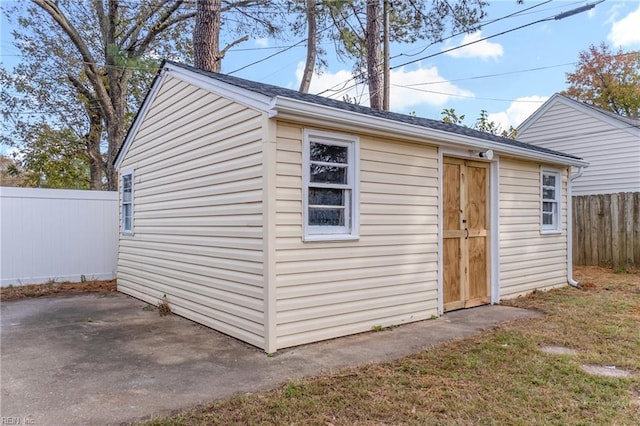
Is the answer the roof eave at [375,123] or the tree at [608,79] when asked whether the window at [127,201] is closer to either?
the roof eave at [375,123]

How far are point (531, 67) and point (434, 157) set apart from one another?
11.5 meters

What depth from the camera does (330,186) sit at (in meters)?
4.68

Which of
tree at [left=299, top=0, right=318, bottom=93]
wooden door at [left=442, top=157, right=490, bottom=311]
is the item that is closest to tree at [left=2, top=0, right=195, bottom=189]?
tree at [left=299, top=0, right=318, bottom=93]

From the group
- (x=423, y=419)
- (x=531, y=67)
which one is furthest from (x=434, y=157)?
(x=531, y=67)

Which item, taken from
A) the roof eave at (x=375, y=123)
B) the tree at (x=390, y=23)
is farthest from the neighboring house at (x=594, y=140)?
the roof eave at (x=375, y=123)

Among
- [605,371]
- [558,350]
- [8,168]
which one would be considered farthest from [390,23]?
[8,168]

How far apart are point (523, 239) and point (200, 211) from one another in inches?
209

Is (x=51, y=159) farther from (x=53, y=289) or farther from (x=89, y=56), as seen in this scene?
(x=53, y=289)

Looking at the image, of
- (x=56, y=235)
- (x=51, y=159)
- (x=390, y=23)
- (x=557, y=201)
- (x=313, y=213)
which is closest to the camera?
(x=313, y=213)

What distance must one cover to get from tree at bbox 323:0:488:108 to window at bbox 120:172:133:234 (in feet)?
23.7

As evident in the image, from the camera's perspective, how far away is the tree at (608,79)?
67.9ft

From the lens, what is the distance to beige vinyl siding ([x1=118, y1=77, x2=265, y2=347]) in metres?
4.50

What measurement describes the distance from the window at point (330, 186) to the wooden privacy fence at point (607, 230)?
834cm

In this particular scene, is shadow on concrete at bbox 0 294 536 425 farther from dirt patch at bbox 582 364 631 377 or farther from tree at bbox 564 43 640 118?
tree at bbox 564 43 640 118
